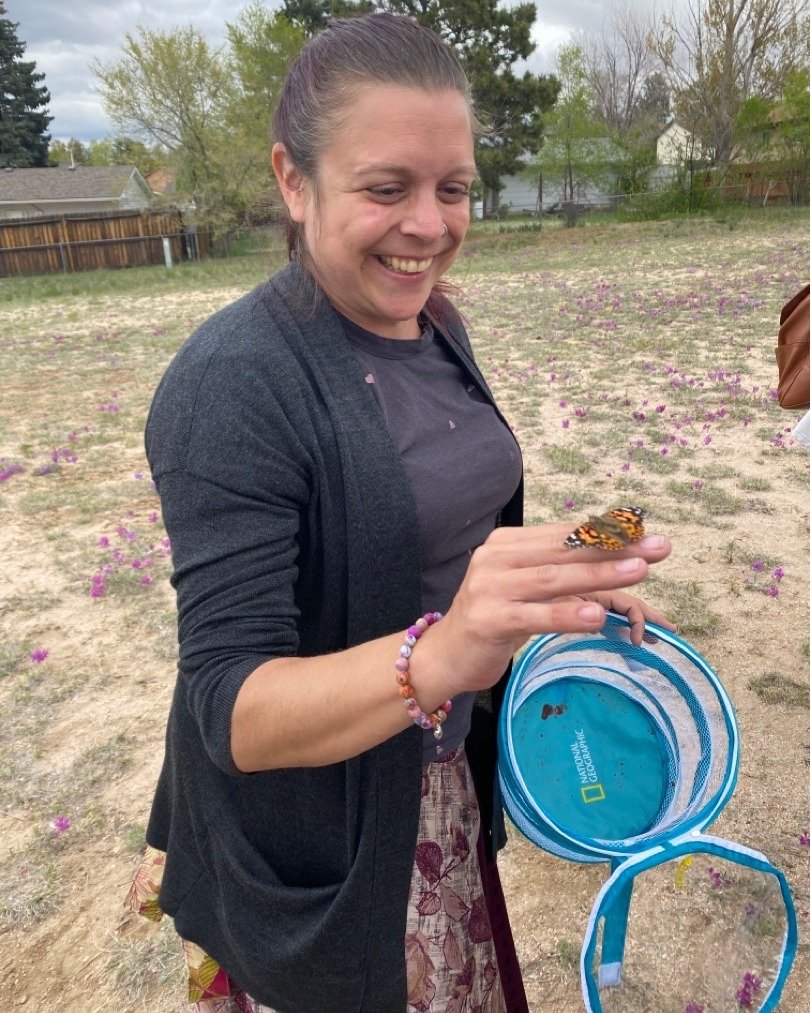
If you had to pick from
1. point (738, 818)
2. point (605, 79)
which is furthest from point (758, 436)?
point (605, 79)

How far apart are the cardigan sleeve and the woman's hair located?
1.49ft

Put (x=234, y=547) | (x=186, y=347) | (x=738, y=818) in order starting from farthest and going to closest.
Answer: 1. (x=738, y=818)
2. (x=186, y=347)
3. (x=234, y=547)

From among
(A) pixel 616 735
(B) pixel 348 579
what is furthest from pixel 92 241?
(B) pixel 348 579

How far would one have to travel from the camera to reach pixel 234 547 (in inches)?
40.1

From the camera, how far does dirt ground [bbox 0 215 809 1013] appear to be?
2346 millimetres

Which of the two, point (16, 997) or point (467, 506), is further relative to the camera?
point (16, 997)

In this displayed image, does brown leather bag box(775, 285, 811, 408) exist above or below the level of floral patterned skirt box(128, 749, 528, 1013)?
above

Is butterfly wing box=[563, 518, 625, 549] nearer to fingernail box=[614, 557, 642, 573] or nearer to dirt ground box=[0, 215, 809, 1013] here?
fingernail box=[614, 557, 642, 573]

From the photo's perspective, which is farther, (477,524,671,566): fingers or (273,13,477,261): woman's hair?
(273,13,477,261): woman's hair

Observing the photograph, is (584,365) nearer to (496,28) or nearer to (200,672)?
(200,672)

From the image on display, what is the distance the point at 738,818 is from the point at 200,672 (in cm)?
237

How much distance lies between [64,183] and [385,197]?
145ft

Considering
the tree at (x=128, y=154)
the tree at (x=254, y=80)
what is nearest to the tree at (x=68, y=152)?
the tree at (x=128, y=154)

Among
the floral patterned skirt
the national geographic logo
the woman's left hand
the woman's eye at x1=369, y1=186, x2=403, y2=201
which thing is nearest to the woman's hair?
the woman's eye at x1=369, y1=186, x2=403, y2=201
